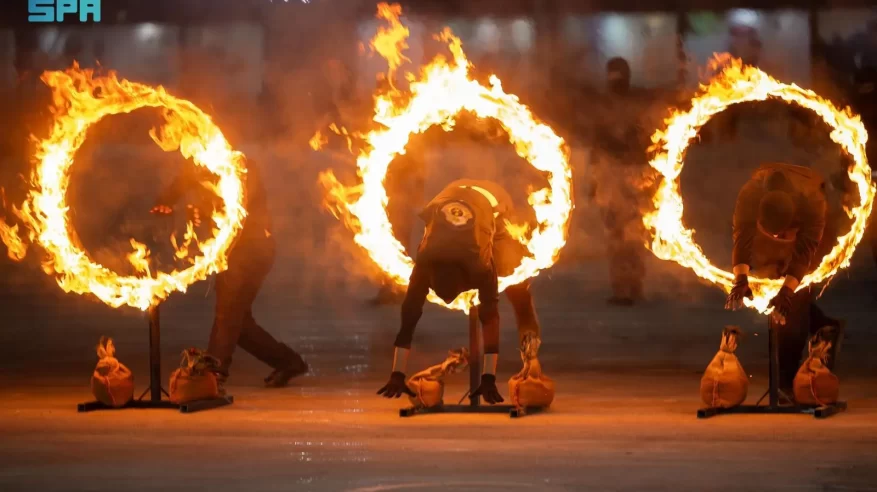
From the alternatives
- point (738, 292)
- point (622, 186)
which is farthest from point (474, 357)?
point (622, 186)

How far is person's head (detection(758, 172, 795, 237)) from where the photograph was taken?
1013 centimetres

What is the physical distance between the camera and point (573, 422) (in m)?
9.71

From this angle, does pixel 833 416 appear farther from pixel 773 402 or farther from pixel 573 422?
pixel 573 422

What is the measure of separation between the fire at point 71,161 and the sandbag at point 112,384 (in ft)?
1.46

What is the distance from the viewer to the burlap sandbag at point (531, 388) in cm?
1012

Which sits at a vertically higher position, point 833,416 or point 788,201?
point 788,201

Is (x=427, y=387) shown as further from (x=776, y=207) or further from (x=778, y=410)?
(x=776, y=207)

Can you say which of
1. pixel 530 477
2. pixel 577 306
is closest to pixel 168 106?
pixel 530 477

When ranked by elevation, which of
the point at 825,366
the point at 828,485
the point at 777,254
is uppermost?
the point at 777,254

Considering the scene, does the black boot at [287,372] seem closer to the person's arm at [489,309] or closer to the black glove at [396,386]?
the black glove at [396,386]

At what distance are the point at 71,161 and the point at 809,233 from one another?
205 inches

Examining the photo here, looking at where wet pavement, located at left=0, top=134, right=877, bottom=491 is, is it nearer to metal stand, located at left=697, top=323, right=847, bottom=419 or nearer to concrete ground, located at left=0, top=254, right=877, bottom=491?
concrete ground, located at left=0, top=254, right=877, bottom=491

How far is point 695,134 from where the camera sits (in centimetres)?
1052

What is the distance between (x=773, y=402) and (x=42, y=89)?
17189 mm
